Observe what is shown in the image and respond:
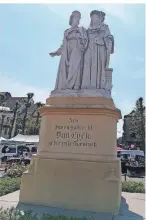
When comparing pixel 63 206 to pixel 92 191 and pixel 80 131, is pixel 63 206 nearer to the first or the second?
pixel 92 191

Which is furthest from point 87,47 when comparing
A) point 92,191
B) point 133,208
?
point 133,208

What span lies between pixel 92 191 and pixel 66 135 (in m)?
1.53

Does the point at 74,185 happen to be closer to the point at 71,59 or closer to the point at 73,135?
the point at 73,135

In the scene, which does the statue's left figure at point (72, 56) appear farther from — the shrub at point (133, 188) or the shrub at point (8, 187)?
the shrub at point (133, 188)

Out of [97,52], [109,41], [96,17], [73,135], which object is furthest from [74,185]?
[96,17]

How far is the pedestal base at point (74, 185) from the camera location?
6.57m

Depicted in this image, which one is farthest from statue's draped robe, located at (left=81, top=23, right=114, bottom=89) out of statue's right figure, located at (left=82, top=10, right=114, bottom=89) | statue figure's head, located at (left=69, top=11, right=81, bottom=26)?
statue figure's head, located at (left=69, top=11, right=81, bottom=26)

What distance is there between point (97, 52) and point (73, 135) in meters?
2.42

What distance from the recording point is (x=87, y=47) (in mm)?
8094

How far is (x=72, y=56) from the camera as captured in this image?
8.04 metres

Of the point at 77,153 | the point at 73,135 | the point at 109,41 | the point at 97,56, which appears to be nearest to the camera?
the point at 77,153

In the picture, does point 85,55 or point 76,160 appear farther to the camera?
point 85,55

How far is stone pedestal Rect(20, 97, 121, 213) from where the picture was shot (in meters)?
6.67

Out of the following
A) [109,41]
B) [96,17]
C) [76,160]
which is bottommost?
[76,160]
